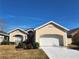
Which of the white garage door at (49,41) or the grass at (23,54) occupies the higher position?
the white garage door at (49,41)

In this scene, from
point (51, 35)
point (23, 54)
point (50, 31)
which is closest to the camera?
point (23, 54)

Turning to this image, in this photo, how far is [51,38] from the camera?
29.6m

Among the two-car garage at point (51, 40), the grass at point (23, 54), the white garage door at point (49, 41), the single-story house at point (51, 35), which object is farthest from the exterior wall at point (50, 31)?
the grass at point (23, 54)

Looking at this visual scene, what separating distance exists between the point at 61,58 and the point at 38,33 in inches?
634

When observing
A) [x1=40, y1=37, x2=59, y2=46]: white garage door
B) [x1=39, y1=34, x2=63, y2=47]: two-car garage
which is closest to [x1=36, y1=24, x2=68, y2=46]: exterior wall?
[x1=39, y1=34, x2=63, y2=47]: two-car garage

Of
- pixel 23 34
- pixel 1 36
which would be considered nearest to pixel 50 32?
pixel 23 34

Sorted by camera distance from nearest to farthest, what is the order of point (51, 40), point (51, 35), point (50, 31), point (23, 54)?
1. point (23, 54)
2. point (51, 40)
3. point (51, 35)
4. point (50, 31)

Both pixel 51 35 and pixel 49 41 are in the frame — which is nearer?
pixel 49 41

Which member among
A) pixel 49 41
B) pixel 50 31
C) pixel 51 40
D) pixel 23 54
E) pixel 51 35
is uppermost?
pixel 50 31

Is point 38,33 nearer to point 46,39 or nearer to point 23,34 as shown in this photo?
point 46,39

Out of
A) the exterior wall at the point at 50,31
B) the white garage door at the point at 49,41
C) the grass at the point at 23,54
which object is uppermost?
the exterior wall at the point at 50,31

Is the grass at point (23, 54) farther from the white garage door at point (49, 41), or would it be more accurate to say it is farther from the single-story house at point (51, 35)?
the single-story house at point (51, 35)

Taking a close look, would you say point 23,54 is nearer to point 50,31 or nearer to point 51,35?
point 51,35

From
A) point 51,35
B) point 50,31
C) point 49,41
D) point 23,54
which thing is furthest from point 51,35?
point 23,54
